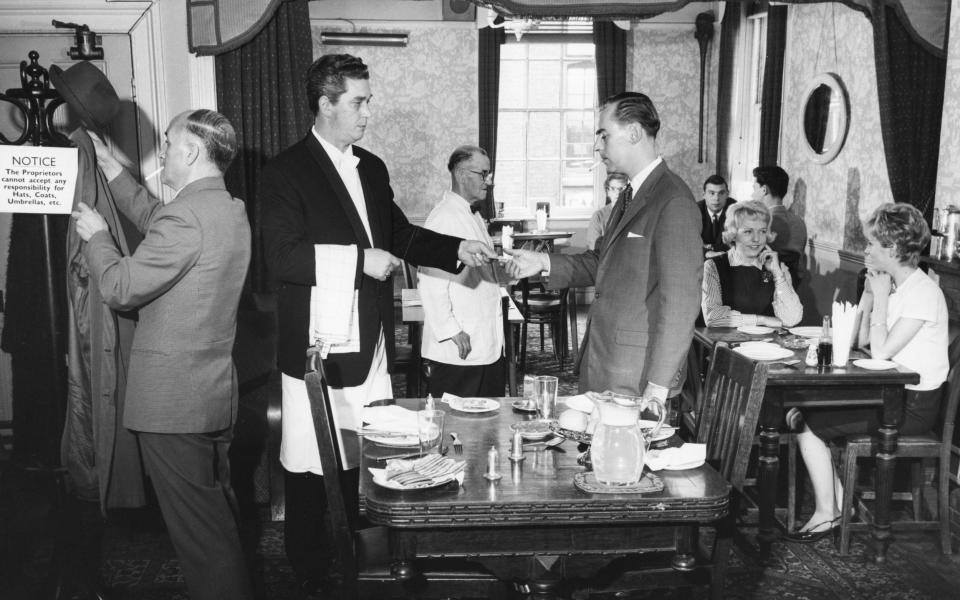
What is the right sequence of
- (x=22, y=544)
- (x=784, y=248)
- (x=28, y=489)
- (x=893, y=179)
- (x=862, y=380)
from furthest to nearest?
(x=784, y=248)
(x=893, y=179)
(x=28, y=489)
(x=22, y=544)
(x=862, y=380)

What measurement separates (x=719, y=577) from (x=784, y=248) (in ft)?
14.9

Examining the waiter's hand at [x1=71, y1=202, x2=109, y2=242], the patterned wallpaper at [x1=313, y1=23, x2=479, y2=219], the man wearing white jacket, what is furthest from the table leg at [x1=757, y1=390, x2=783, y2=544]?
the patterned wallpaper at [x1=313, y1=23, x2=479, y2=219]

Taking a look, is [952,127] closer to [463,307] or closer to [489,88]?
[463,307]

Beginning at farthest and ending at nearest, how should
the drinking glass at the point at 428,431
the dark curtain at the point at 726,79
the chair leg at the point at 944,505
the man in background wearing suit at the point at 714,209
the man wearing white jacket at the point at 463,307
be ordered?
the dark curtain at the point at 726,79, the man in background wearing suit at the point at 714,209, the man wearing white jacket at the point at 463,307, the chair leg at the point at 944,505, the drinking glass at the point at 428,431

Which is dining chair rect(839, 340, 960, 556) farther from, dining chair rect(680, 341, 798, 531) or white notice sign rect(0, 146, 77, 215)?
white notice sign rect(0, 146, 77, 215)

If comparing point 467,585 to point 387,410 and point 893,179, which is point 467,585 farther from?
point 893,179

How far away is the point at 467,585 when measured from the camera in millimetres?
2291

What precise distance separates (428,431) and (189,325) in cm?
78

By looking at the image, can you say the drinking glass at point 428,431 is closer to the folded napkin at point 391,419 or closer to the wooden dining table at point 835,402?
the folded napkin at point 391,419

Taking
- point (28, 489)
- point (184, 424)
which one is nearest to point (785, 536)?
point (184, 424)

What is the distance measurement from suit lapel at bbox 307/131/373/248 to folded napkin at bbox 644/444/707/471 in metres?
1.23

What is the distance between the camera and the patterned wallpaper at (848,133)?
625 centimetres

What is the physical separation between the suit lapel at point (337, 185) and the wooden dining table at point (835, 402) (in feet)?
5.25

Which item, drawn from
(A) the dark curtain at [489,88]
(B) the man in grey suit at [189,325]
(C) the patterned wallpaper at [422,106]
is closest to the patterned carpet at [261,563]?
(B) the man in grey suit at [189,325]
